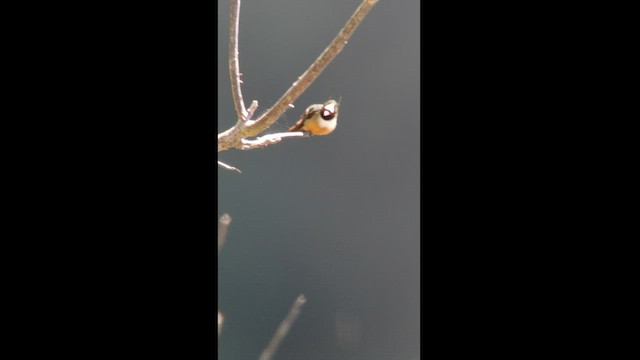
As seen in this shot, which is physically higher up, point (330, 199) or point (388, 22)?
point (388, 22)

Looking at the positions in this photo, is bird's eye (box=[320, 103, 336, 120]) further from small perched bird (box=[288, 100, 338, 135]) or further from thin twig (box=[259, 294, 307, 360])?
thin twig (box=[259, 294, 307, 360])

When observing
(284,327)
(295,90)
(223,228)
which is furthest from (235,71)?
(284,327)

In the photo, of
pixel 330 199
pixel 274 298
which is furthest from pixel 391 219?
pixel 274 298

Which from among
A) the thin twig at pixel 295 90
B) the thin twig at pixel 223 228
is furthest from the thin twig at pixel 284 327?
the thin twig at pixel 295 90

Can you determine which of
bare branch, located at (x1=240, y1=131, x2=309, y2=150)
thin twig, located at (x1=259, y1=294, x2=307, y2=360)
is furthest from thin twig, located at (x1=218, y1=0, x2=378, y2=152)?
thin twig, located at (x1=259, y1=294, x2=307, y2=360)

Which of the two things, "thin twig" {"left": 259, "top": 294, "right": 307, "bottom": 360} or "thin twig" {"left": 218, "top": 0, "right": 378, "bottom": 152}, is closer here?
"thin twig" {"left": 218, "top": 0, "right": 378, "bottom": 152}

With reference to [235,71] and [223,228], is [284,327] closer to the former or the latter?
[223,228]
